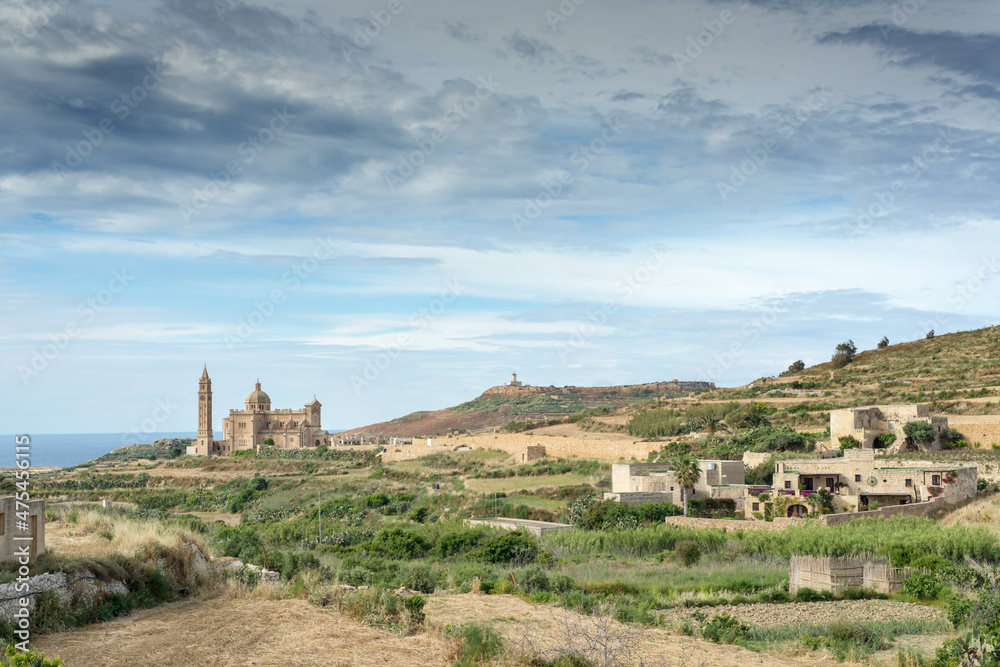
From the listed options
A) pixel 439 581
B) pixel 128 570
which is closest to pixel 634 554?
pixel 439 581

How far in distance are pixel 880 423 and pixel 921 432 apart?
3059 millimetres

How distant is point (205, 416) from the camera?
9775 cm

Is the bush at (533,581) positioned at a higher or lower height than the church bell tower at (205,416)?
lower

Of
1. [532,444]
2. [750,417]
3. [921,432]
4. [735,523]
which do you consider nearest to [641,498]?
[735,523]

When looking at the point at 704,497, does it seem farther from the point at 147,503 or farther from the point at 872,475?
the point at 147,503

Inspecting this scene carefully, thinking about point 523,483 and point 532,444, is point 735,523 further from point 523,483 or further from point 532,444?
point 532,444

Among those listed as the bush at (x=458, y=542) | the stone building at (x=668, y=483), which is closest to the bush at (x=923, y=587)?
the bush at (x=458, y=542)

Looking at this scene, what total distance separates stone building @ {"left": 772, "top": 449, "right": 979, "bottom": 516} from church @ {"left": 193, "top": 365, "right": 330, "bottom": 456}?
2640 inches

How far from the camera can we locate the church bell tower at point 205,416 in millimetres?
90750

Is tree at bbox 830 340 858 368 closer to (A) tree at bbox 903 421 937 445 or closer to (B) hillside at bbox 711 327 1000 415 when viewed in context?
(B) hillside at bbox 711 327 1000 415

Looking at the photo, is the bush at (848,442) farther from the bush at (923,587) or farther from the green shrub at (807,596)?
the green shrub at (807,596)

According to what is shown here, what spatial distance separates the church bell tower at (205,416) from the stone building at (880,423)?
7034 cm

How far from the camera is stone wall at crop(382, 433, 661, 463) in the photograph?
5130 cm

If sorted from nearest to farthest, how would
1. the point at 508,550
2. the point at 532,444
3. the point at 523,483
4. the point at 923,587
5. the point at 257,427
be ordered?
the point at 923,587, the point at 508,550, the point at 523,483, the point at 532,444, the point at 257,427
